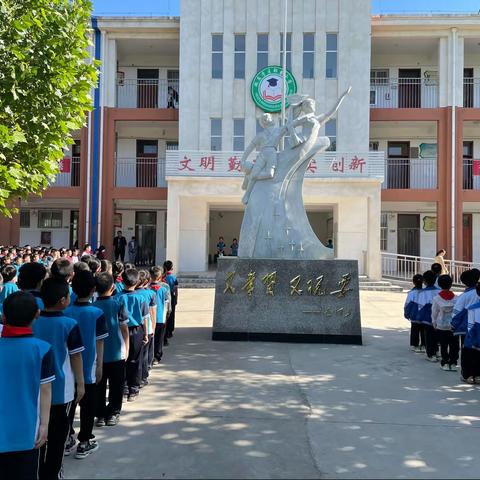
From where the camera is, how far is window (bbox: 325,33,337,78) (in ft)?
63.7

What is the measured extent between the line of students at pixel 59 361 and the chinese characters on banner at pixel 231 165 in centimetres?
1358

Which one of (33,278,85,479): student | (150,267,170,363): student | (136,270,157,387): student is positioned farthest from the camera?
(150,267,170,363): student

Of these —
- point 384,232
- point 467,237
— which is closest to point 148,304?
point 384,232

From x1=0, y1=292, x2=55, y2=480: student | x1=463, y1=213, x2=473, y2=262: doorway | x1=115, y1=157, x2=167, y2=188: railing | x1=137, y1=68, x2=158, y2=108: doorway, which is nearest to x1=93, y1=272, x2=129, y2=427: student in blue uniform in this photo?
x1=0, y1=292, x2=55, y2=480: student

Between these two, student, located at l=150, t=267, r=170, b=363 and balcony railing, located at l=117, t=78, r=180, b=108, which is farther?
balcony railing, located at l=117, t=78, r=180, b=108

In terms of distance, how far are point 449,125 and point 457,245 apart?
4808 millimetres

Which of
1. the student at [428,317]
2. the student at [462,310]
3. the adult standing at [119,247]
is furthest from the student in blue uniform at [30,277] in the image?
the adult standing at [119,247]

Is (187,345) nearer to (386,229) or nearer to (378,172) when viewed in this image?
(378,172)

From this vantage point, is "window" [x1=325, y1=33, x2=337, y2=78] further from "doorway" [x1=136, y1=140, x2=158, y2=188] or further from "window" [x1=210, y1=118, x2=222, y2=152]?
"doorway" [x1=136, y1=140, x2=158, y2=188]

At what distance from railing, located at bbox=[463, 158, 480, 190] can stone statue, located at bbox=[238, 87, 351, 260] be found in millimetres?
14149

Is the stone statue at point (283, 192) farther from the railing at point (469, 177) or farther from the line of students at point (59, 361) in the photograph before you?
the railing at point (469, 177)

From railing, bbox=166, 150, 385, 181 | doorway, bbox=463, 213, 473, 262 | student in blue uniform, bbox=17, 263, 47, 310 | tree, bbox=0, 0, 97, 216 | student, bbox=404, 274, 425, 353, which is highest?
railing, bbox=166, 150, 385, 181

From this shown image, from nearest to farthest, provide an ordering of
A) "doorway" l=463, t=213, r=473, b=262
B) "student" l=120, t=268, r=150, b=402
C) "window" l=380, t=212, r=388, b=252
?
"student" l=120, t=268, r=150, b=402
"window" l=380, t=212, r=388, b=252
"doorway" l=463, t=213, r=473, b=262

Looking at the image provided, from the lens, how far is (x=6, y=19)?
6000 mm
